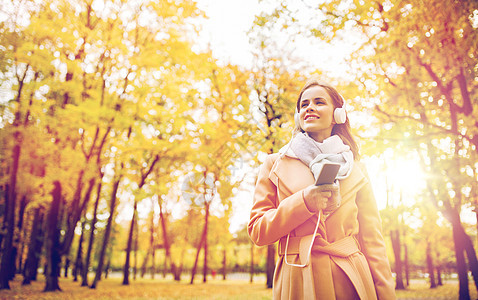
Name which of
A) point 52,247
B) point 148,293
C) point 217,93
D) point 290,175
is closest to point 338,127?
point 290,175

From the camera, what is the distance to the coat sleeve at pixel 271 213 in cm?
159

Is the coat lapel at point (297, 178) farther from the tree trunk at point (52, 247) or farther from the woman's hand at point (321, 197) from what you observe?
the tree trunk at point (52, 247)

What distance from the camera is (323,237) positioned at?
170 cm

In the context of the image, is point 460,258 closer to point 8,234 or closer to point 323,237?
point 323,237

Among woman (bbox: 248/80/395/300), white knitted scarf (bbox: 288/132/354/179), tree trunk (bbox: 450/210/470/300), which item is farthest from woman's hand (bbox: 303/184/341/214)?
tree trunk (bbox: 450/210/470/300)

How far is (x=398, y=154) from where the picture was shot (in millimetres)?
8664

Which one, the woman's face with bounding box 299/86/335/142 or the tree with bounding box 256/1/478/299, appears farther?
the tree with bounding box 256/1/478/299

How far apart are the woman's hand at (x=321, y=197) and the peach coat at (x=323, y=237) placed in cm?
4

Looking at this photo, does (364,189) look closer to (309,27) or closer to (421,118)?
(309,27)

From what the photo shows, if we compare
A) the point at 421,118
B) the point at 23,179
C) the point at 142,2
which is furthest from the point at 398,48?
the point at 23,179

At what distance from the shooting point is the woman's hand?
59.2 inches

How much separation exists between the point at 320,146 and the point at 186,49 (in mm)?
8503

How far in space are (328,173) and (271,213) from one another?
427 mm

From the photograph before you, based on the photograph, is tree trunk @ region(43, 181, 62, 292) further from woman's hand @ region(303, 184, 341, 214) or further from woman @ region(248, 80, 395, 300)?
woman's hand @ region(303, 184, 341, 214)
